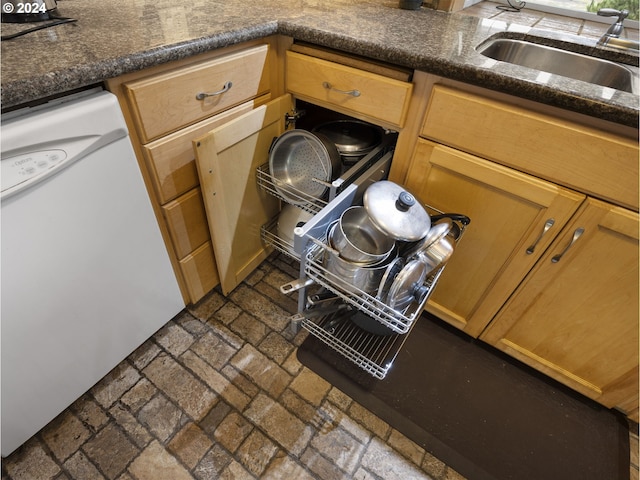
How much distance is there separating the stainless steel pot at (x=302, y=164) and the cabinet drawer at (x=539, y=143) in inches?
12.9

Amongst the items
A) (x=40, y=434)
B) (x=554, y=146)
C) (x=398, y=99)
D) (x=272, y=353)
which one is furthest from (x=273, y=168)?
(x=40, y=434)

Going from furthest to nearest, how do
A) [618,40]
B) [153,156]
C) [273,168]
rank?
1. [273,168]
2. [618,40]
3. [153,156]

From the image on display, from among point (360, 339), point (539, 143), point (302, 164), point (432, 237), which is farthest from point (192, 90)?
point (360, 339)

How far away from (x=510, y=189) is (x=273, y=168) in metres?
0.76

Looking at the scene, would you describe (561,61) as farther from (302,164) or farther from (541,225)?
(302,164)

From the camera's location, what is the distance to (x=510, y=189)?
94 centimetres

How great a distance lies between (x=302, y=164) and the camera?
4.19ft

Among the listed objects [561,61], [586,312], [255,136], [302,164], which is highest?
[561,61]

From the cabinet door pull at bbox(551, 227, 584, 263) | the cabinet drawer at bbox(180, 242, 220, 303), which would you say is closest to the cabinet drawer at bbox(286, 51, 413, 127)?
the cabinet door pull at bbox(551, 227, 584, 263)

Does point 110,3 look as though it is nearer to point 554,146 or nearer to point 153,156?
point 153,156

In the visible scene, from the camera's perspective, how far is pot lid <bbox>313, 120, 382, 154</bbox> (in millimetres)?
1287

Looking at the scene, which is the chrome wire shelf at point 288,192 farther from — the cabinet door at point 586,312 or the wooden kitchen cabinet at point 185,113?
the cabinet door at point 586,312

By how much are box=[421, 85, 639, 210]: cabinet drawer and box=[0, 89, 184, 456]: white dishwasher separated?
0.82 m

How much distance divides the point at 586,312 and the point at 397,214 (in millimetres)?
648
